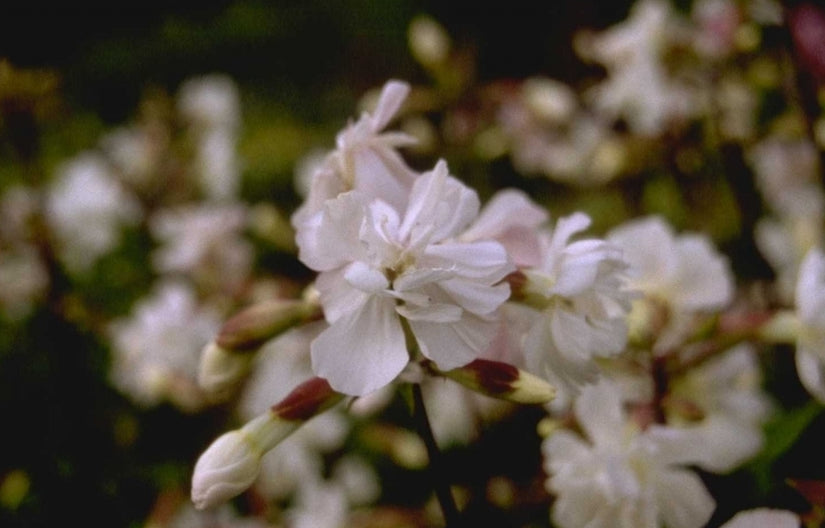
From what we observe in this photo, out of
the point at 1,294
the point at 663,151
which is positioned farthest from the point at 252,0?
the point at 663,151

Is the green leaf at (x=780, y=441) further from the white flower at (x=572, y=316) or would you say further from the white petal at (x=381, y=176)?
the white petal at (x=381, y=176)

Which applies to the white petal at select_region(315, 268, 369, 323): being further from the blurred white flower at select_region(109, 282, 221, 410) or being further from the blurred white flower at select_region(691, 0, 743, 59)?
the blurred white flower at select_region(691, 0, 743, 59)

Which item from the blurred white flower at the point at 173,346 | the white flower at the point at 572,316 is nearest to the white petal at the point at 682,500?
the white flower at the point at 572,316

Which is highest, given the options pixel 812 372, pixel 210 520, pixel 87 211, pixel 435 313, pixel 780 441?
pixel 435 313

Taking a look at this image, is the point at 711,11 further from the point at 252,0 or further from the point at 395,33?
the point at 252,0

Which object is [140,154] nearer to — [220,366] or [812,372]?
[220,366]

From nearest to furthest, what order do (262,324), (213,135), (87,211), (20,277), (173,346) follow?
(262,324) < (173,346) < (20,277) < (87,211) < (213,135)

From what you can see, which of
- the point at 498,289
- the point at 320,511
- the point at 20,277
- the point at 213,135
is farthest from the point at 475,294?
the point at 213,135
